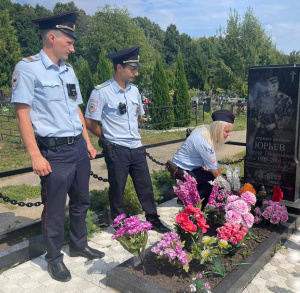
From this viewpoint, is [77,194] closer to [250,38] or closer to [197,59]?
[250,38]

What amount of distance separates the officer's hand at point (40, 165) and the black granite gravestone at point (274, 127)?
3051 millimetres

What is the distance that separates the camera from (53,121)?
270 cm

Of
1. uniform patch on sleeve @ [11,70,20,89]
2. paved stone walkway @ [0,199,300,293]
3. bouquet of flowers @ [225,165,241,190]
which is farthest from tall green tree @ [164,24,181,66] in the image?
uniform patch on sleeve @ [11,70,20,89]

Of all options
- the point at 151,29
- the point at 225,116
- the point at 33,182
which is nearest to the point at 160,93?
the point at 33,182

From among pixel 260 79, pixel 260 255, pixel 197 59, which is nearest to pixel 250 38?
pixel 197 59

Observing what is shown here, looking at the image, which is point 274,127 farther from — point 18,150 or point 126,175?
point 18,150

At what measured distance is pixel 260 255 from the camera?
10.1 ft

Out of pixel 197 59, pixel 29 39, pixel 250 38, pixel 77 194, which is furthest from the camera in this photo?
pixel 29 39

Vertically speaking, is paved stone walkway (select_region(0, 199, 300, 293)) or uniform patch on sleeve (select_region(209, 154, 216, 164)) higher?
uniform patch on sleeve (select_region(209, 154, 216, 164))

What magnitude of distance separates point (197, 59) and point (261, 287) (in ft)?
123

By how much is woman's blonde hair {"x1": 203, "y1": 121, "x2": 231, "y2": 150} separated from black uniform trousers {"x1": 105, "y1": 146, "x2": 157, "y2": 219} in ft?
2.48

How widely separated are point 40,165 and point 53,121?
39cm

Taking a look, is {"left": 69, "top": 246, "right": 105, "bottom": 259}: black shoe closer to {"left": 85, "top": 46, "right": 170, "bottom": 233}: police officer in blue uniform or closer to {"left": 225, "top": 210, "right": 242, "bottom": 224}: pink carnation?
{"left": 85, "top": 46, "right": 170, "bottom": 233}: police officer in blue uniform

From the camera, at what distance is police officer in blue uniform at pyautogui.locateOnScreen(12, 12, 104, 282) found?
254cm
